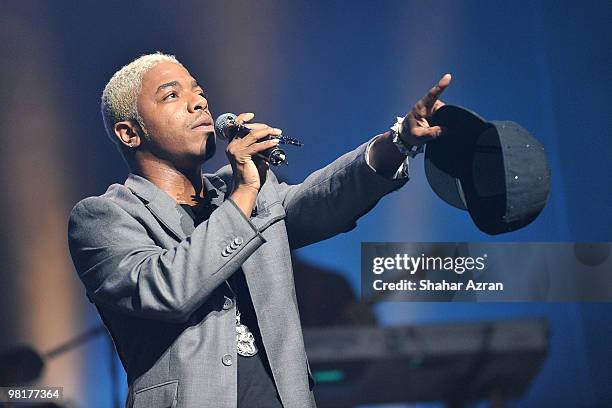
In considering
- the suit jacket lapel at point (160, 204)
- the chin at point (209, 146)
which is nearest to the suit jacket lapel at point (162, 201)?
the suit jacket lapel at point (160, 204)

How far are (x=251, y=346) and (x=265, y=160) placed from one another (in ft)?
1.21

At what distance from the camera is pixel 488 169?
1650 millimetres

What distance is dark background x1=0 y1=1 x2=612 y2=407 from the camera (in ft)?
8.68

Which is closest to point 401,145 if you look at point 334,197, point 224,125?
point 334,197

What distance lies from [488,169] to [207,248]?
1.79 ft

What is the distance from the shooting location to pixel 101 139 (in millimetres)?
2846

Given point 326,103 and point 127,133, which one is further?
point 326,103

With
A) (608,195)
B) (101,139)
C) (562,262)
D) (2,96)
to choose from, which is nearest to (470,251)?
(562,262)

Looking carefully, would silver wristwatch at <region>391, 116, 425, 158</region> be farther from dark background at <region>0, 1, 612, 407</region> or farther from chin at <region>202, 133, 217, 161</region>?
dark background at <region>0, 1, 612, 407</region>

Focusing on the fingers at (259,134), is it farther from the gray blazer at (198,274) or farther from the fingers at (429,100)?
the fingers at (429,100)

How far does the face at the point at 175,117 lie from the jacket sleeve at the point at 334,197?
0.21m

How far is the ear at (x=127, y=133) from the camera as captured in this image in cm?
201

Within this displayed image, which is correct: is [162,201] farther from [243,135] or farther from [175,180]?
[243,135]

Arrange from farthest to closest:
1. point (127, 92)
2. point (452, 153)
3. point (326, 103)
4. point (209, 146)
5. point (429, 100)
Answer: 1. point (326, 103)
2. point (127, 92)
3. point (209, 146)
4. point (452, 153)
5. point (429, 100)
